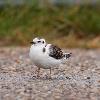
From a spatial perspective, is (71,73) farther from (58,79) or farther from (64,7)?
(64,7)

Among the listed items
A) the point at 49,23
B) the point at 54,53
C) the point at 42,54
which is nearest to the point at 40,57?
the point at 42,54

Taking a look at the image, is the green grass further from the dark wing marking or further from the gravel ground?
the dark wing marking

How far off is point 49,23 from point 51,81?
6.45m

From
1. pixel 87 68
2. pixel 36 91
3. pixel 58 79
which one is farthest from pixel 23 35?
pixel 36 91

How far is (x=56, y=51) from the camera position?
9.17 m

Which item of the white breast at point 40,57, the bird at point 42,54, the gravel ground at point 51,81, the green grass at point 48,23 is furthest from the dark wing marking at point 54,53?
the green grass at point 48,23

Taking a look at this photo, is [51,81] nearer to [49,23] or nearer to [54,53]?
[54,53]

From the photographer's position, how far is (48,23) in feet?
50.3

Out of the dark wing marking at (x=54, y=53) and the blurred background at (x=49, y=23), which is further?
the blurred background at (x=49, y=23)

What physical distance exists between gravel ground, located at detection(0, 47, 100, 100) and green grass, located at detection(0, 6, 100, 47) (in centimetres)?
228

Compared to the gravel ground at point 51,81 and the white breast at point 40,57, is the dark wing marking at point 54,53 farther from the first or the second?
the gravel ground at point 51,81

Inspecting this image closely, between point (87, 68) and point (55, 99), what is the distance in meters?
3.13

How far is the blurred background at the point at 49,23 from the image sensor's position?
48.1 ft

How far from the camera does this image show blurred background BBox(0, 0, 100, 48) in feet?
48.1
